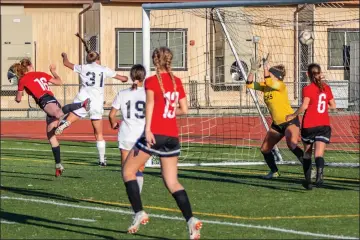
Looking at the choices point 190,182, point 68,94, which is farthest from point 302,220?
point 68,94

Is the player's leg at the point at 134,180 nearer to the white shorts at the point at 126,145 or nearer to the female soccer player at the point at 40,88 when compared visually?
the white shorts at the point at 126,145

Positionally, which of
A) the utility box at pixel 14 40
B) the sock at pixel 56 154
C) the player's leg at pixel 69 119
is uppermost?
the utility box at pixel 14 40

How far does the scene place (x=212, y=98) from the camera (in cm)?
3247

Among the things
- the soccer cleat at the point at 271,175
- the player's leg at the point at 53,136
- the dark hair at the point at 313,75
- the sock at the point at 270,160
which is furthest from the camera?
the player's leg at the point at 53,136

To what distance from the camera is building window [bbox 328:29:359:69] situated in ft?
78.7

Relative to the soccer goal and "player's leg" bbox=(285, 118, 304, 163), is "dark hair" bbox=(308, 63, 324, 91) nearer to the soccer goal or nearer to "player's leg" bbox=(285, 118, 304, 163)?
"player's leg" bbox=(285, 118, 304, 163)

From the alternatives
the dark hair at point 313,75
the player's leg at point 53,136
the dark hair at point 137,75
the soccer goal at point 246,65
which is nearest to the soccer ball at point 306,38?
the soccer goal at point 246,65

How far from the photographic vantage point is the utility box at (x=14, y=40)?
40.7m

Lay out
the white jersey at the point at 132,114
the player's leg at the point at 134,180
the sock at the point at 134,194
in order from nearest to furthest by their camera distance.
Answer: the player's leg at the point at 134,180 < the sock at the point at 134,194 < the white jersey at the point at 132,114

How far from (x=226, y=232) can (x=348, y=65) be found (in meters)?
12.5

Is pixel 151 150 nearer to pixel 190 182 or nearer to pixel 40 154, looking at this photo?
pixel 190 182

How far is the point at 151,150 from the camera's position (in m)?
11.3

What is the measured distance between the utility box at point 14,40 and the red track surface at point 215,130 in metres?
5.41

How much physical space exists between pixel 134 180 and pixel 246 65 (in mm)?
18907
